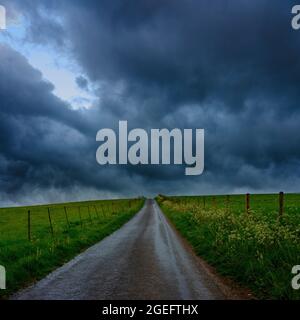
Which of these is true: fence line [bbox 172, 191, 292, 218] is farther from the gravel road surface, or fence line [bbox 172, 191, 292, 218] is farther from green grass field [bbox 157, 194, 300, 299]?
the gravel road surface

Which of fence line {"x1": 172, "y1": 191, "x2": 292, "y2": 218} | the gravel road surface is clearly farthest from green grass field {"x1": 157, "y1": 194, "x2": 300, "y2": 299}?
fence line {"x1": 172, "y1": 191, "x2": 292, "y2": 218}

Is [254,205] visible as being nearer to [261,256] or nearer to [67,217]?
[67,217]

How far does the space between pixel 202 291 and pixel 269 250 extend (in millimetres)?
3371

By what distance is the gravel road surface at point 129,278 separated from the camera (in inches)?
396

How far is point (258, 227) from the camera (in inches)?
540

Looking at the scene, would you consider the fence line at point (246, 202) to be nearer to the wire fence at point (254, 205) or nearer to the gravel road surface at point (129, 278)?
the wire fence at point (254, 205)

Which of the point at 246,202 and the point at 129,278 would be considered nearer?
the point at 129,278

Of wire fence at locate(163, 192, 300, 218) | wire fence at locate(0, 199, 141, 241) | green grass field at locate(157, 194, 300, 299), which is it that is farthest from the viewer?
wire fence at locate(0, 199, 141, 241)

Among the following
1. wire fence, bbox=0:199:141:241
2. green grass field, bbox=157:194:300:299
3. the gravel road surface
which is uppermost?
green grass field, bbox=157:194:300:299

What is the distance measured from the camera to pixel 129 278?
39.4 feet

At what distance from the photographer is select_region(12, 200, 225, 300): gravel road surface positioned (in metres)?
10.1

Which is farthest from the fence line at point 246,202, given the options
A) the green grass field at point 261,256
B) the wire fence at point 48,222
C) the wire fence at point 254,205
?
the wire fence at point 48,222

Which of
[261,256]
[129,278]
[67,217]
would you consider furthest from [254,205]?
[129,278]
